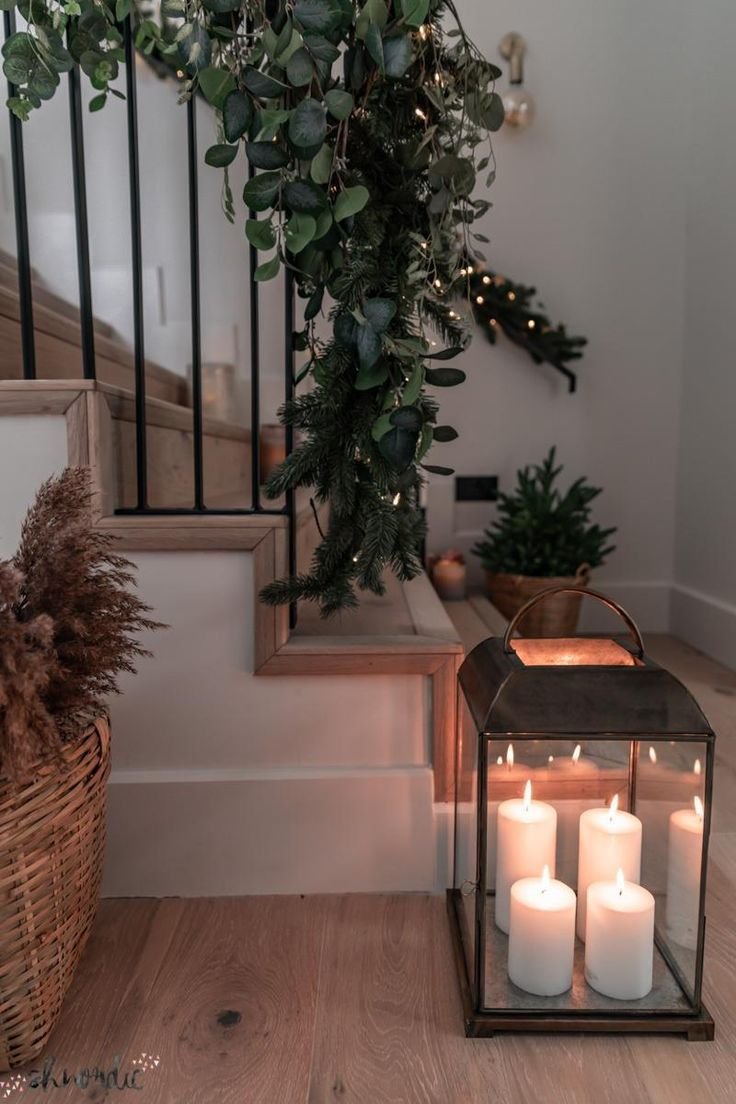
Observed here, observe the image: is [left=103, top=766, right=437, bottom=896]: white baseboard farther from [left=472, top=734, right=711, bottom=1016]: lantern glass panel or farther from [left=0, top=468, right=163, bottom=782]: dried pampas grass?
[left=0, top=468, right=163, bottom=782]: dried pampas grass

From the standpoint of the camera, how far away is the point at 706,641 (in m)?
2.53

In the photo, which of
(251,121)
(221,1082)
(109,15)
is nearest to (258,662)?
(221,1082)

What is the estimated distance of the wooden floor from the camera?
0.83 metres

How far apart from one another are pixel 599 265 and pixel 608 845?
228cm

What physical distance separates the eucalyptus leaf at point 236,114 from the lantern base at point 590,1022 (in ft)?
3.43

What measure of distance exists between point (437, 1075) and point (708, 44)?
290 centimetres

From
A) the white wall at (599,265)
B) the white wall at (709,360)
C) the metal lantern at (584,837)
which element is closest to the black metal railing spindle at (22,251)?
the metal lantern at (584,837)

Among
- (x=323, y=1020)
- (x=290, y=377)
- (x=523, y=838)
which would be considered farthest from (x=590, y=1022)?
(x=290, y=377)

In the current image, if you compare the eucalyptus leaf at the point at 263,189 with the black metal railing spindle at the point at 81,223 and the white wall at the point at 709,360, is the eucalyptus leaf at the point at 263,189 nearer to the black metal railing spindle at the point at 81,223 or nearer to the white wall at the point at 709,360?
the black metal railing spindle at the point at 81,223

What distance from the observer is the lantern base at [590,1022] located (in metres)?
0.90

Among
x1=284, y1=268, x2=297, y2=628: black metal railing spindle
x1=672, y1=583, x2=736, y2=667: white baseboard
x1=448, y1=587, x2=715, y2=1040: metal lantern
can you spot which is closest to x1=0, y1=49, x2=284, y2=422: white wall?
x1=284, y1=268, x2=297, y2=628: black metal railing spindle

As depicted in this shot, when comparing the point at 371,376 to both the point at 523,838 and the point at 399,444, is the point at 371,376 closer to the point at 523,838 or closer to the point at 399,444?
the point at 399,444

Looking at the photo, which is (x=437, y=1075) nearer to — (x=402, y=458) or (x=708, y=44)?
(x=402, y=458)

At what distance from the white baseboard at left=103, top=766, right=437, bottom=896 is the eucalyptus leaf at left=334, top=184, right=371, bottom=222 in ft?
2.53
